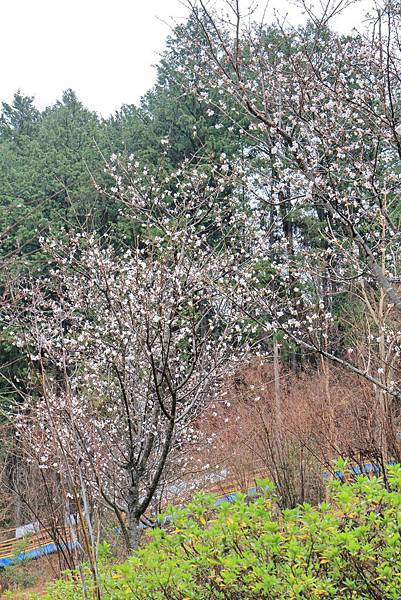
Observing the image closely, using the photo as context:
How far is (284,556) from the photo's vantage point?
97.3 inches

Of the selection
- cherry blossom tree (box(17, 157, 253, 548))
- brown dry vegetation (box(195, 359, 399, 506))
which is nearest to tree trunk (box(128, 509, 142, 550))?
cherry blossom tree (box(17, 157, 253, 548))

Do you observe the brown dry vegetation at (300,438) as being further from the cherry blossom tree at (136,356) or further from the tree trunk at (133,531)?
the tree trunk at (133,531)

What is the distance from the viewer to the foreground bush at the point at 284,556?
2324 mm

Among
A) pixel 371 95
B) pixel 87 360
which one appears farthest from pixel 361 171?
pixel 87 360

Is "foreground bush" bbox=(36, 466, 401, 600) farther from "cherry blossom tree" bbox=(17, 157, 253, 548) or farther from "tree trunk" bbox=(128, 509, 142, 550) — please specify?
"tree trunk" bbox=(128, 509, 142, 550)

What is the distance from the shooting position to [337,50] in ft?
15.0

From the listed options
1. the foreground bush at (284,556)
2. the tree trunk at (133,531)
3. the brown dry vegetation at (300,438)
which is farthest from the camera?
the brown dry vegetation at (300,438)

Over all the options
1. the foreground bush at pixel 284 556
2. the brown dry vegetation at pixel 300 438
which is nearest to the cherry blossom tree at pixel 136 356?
the brown dry vegetation at pixel 300 438

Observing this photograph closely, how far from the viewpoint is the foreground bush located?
232 cm

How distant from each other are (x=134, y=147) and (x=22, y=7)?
14499 mm

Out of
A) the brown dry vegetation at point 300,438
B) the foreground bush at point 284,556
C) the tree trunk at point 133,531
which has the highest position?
the foreground bush at point 284,556

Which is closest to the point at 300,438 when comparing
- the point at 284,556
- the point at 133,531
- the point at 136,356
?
the point at 136,356

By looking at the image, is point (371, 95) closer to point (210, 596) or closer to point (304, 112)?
point (304, 112)

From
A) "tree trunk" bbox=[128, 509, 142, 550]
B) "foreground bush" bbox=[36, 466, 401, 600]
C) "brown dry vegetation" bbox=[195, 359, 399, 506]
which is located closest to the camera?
"foreground bush" bbox=[36, 466, 401, 600]
